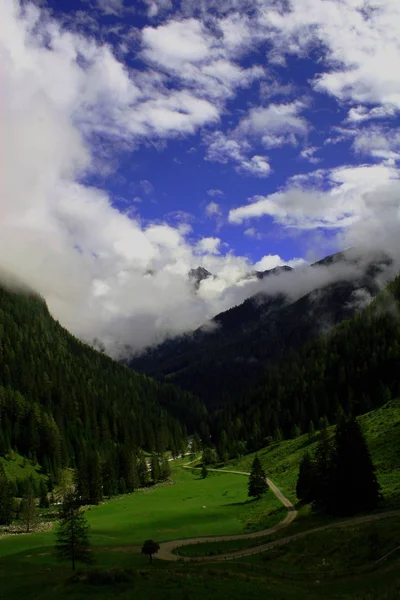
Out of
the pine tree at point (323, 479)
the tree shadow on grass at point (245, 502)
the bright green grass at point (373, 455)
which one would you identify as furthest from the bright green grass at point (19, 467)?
the pine tree at point (323, 479)

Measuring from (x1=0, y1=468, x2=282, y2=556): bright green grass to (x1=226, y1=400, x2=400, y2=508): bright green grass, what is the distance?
1143 cm

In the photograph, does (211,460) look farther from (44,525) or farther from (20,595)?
(20,595)

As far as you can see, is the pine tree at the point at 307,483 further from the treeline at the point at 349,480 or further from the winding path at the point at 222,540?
the treeline at the point at 349,480

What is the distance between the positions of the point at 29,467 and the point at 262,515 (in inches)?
4332

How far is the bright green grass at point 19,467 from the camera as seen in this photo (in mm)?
145000

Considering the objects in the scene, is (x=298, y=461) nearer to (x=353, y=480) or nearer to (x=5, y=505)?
(x=353, y=480)

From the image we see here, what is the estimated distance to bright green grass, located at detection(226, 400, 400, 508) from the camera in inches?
3044

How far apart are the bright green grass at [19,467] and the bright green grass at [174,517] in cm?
3889

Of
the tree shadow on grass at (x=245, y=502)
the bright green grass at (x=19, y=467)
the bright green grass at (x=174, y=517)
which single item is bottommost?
the tree shadow on grass at (x=245, y=502)

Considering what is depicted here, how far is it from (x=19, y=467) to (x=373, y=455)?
12447 cm

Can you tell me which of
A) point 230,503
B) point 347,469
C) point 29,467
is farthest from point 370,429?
point 29,467

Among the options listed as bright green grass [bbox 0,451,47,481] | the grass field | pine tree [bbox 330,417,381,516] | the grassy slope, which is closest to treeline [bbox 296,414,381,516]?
pine tree [bbox 330,417,381,516]

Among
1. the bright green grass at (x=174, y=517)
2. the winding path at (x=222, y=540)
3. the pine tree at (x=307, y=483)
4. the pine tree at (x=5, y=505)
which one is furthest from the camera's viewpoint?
the pine tree at (x=5, y=505)

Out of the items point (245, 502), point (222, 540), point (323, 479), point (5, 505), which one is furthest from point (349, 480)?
point (5, 505)
